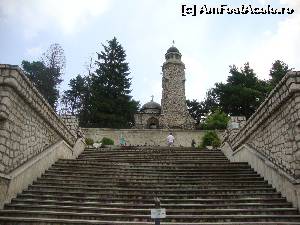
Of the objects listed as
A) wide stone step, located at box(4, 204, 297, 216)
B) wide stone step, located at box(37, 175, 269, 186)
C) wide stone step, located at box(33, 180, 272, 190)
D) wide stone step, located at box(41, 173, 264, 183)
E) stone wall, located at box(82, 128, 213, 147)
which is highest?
stone wall, located at box(82, 128, 213, 147)

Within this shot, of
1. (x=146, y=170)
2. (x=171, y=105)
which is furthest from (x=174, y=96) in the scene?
(x=146, y=170)

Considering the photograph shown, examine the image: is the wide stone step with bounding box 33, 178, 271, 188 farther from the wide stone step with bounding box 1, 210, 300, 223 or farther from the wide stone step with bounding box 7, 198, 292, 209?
the wide stone step with bounding box 1, 210, 300, 223

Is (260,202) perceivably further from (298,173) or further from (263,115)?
(263,115)

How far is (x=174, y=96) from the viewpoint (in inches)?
1532

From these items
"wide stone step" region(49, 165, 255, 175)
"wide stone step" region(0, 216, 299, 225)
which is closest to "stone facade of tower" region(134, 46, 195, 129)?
"wide stone step" region(49, 165, 255, 175)

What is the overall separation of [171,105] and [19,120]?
30168mm

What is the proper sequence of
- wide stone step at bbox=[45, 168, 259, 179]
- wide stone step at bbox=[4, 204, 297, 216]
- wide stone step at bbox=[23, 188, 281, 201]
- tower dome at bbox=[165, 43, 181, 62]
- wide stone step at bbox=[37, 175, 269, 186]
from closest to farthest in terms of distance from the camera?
1. wide stone step at bbox=[4, 204, 297, 216]
2. wide stone step at bbox=[23, 188, 281, 201]
3. wide stone step at bbox=[37, 175, 269, 186]
4. wide stone step at bbox=[45, 168, 259, 179]
5. tower dome at bbox=[165, 43, 181, 62]

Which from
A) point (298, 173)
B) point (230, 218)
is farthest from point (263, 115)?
point (230, 218)

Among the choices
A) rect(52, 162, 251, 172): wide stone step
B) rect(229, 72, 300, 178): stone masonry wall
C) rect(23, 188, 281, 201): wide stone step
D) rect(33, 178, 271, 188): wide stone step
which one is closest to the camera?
rect(229, 72, 300, 178): stone masonry wall

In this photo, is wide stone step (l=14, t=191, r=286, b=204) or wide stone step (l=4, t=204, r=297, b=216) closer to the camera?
wide stone step (l=4, t=204, r=297, b=216)

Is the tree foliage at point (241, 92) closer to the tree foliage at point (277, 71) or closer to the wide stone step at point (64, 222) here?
the tree foliage at point (277, 71)

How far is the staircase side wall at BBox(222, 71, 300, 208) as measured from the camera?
796 cm

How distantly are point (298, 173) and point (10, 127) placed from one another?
269 inches

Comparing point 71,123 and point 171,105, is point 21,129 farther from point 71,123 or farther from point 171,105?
point 171,105
